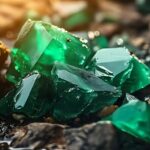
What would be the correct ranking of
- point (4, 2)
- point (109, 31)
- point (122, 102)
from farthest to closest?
point (4, 2) < point (109, 31) < point (122, 102)

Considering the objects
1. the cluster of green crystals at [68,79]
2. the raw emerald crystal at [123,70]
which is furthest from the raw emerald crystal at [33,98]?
the raw emerald crystal at [123,70]

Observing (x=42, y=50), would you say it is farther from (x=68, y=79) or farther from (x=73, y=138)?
(x=73, y=138)

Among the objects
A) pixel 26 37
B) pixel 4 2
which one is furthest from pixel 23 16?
pixel 26 37

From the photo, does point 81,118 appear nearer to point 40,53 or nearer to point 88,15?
point 40,53

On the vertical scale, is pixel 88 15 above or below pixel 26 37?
below

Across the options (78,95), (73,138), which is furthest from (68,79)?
(73,138)

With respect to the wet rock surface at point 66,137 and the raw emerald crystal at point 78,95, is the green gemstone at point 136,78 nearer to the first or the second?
the raw emerald crystal at point 78,95

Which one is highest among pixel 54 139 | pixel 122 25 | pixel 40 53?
pixel 40 53
